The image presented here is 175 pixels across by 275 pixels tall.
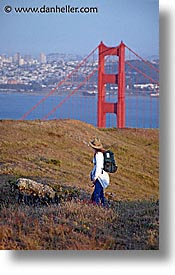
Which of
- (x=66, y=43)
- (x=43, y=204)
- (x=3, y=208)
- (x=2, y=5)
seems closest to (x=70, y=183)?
(x=43, y=204)

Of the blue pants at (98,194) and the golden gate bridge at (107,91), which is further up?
the golden gate bridge at (107,91)

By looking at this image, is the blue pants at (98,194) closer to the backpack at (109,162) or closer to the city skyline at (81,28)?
the backpack at (109,162)

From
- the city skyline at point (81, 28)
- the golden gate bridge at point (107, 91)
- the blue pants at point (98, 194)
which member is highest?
the city skyline at point (81, 28)

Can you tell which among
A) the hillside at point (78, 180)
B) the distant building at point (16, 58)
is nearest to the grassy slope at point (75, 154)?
the hillside at point (78, 180)

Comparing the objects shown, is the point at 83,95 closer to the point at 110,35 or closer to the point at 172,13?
the point at 110,35

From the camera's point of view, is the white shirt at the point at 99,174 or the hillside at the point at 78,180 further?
the white shirt at the point at 99,174

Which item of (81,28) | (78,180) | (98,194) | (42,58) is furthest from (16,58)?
(98,194)

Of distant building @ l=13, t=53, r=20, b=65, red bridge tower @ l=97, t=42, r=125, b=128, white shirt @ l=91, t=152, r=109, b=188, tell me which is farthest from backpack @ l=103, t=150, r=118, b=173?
distant building @ l=13, t=53, r=20, b=65
